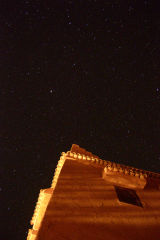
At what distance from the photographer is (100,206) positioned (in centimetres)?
399

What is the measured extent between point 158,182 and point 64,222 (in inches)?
182

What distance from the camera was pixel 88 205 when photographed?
3.92 m

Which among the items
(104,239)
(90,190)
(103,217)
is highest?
(90,190)

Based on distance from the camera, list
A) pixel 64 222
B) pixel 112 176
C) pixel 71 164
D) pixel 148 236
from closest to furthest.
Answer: pixel 64 222 < pixel 148 236 < pixel 112 176 < pixel 71 164

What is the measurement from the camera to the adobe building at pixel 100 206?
10.3 feet

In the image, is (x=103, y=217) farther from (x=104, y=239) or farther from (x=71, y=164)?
(x=71, y=164)

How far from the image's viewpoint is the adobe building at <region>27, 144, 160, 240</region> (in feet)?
10.3

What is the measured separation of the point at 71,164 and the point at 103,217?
273 centimetres

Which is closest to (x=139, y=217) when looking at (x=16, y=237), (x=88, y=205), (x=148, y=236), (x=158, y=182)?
(x=148, y=236)

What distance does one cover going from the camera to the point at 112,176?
5664 mm

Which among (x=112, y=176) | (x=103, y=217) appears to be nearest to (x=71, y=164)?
(x=112, y=176)

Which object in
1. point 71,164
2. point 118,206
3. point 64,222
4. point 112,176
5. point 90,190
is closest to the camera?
point 64,222

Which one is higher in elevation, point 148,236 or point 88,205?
point 88,205

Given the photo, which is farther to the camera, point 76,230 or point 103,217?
point 103,217
